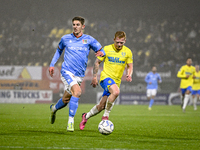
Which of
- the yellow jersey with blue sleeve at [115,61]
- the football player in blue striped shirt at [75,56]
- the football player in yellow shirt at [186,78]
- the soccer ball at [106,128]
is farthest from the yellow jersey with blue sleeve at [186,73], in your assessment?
the soccer ball at [106,128]

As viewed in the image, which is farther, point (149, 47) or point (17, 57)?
point (149, 47)

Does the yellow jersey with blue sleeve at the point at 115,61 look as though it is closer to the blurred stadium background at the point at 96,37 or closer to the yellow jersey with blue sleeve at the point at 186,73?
the yellow jersey with blue sleeve at the point at 186,73

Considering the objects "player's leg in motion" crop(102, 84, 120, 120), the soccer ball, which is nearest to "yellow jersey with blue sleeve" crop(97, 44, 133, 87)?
"player's leg in motion" crop(102, 84, 120, 120)

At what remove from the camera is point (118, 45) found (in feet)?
22.2

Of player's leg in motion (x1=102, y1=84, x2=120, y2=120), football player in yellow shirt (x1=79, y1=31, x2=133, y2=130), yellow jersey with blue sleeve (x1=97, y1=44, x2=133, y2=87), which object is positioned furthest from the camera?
yellow jersey with blue sleeve (x1=97, y1=44, x2=133, y2=87)

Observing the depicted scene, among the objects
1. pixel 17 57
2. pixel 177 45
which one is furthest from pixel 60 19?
pixel 177 45

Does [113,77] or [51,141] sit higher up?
[113,77]

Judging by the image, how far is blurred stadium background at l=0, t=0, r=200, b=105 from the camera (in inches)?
833

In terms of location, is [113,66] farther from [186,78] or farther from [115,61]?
[186,78]

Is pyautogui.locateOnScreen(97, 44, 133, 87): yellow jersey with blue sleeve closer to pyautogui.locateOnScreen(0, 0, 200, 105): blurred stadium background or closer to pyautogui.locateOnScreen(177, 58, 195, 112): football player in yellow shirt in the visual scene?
pyautogui.locateOnScreen(177, 58, 195, 112): football player in yellow shirt

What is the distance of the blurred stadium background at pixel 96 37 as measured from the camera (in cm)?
2116

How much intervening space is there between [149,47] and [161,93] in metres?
3.58

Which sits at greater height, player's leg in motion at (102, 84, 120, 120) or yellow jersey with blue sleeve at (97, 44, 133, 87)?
yellow jersey with blue sleeve at (97, 44, 133, 87)

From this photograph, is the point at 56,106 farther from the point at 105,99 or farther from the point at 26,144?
the point at 26,144
